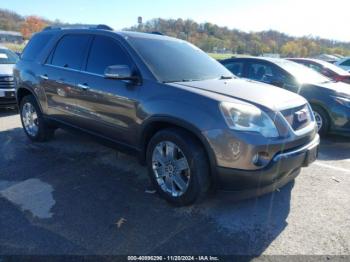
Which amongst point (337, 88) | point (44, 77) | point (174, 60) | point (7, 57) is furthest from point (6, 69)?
point (337, 88)

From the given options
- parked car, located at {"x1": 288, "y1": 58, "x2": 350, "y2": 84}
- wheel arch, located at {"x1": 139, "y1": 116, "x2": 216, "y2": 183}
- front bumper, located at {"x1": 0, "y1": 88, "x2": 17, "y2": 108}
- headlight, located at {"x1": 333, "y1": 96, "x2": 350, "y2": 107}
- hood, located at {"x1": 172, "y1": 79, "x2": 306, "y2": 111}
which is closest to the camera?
wheel arch, located at {"x1": 139, "y1": 116, "x2": 216, "y2": 183}

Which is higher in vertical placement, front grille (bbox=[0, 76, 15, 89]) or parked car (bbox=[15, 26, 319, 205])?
parked car (bbox=[15, 26, 319, 205])

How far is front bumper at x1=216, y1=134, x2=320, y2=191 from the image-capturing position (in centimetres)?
297

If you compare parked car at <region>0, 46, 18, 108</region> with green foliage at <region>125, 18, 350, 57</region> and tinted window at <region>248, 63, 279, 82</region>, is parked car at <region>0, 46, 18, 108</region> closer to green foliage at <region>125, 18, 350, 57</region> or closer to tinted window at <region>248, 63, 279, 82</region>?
tinted window at <region>248, 63, 279, 82</region>

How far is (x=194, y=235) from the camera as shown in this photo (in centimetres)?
295

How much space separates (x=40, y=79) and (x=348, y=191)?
15.8ft

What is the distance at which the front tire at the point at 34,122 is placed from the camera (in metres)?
5.50

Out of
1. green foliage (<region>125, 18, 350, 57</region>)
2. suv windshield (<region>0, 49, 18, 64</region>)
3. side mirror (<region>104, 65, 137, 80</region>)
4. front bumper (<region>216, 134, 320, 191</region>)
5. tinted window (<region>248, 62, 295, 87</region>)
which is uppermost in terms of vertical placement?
A: side mirror (<region>104, 65, 137, 80</region>)

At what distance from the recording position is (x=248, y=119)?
3.02 meters

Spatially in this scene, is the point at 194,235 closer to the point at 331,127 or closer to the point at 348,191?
the point at 348,191

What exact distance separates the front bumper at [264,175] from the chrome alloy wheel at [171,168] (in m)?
0.42

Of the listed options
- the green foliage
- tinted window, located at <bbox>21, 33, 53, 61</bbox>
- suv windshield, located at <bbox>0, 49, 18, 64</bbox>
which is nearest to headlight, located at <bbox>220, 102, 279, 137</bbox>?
tinted window, located at <bbox>21, 33, 53, 61</bbox>

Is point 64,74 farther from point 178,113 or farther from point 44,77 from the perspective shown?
point 178,113

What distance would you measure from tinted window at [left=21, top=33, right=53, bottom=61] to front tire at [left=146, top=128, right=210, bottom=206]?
10.2ft
